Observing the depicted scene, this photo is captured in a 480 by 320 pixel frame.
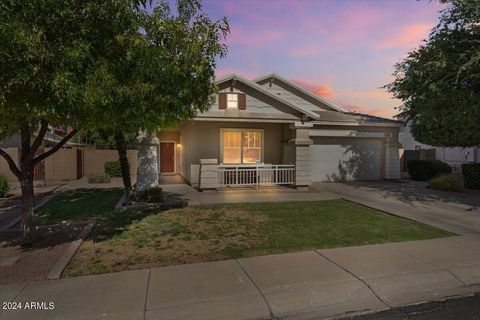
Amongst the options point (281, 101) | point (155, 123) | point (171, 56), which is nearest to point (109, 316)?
point (155, 123)

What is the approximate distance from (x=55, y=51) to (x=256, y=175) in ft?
35.4

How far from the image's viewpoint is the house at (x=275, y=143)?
45.8ft

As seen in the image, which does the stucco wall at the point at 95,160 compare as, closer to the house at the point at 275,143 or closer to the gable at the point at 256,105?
the house at the point at 275,143

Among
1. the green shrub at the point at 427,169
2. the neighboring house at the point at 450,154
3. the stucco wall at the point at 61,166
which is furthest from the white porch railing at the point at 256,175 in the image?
the neighboring house at the point at 450,154

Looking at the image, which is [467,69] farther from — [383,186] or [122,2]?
[122,2]

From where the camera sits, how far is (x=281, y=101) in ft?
46.9

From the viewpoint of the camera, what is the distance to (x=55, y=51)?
14.1 feet

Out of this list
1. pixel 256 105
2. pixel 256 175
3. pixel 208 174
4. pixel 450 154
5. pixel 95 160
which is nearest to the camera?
pixel 208 174

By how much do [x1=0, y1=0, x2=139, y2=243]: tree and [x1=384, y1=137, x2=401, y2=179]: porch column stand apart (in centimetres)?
1585

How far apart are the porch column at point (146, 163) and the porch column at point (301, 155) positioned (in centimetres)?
602

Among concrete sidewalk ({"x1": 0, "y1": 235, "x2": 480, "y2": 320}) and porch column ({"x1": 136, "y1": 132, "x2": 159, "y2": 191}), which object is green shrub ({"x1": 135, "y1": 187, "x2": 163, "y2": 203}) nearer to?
porch column ({"x1": 136, "y1": 132, "x2": 159, "y2": 191})

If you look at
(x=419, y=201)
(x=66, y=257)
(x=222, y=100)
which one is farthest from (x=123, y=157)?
(x=419, y=201)

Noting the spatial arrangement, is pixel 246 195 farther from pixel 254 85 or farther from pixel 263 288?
pixel 263 288

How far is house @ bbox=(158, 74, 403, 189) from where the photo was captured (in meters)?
13.9
